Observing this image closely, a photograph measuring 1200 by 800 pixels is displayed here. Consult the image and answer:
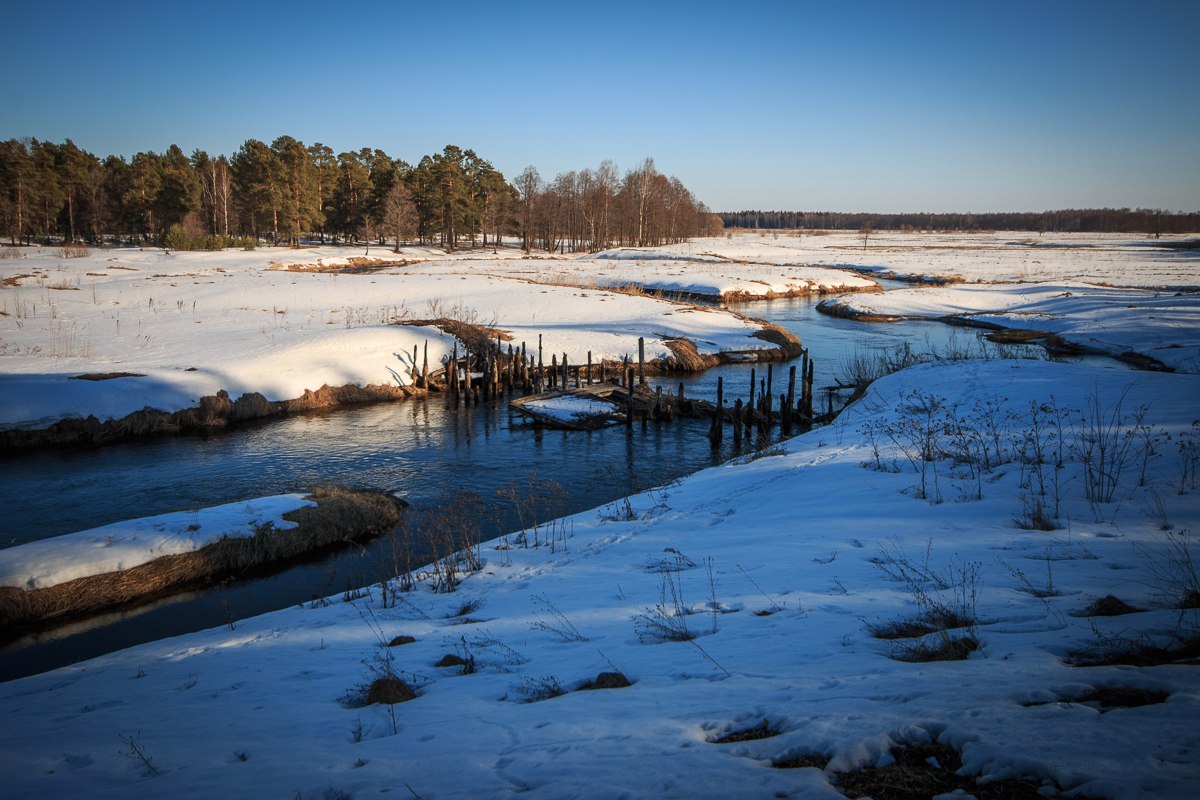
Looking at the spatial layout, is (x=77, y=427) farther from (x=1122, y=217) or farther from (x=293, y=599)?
(x=1122, y=217)

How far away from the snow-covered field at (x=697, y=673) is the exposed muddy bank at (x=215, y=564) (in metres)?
3.15

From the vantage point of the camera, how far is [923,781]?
310cm

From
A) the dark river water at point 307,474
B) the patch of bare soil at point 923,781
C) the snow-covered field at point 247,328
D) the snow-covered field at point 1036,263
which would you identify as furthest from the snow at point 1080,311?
the patch of bare soil at point 923,781

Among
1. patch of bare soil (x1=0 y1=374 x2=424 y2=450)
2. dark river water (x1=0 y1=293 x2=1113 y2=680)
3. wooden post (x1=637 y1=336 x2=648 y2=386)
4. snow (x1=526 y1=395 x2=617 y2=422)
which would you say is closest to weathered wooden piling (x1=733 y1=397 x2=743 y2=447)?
dark river water (x1=0 y1=293 x2=1113 y2=680)

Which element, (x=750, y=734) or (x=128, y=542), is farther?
(x=128, y=542)

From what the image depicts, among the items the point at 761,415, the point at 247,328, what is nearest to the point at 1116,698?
the point at 761,415

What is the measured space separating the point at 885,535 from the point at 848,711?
13.5 ft

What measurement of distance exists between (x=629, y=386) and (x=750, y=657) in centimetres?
1476

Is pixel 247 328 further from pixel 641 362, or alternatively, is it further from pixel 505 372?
pixel 641 362

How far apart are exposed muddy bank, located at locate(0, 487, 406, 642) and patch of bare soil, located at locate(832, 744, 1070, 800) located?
10361 millimetres

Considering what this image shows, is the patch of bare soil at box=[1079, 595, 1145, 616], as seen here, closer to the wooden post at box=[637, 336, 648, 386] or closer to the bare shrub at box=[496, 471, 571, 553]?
the bare shrub at box=[496, 471, 571, 553]

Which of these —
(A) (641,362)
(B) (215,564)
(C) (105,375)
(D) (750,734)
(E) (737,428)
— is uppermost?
(A) (641,362)

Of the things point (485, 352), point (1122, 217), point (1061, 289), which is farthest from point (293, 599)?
point (1122, 217)

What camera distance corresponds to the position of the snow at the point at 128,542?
30.7ft
